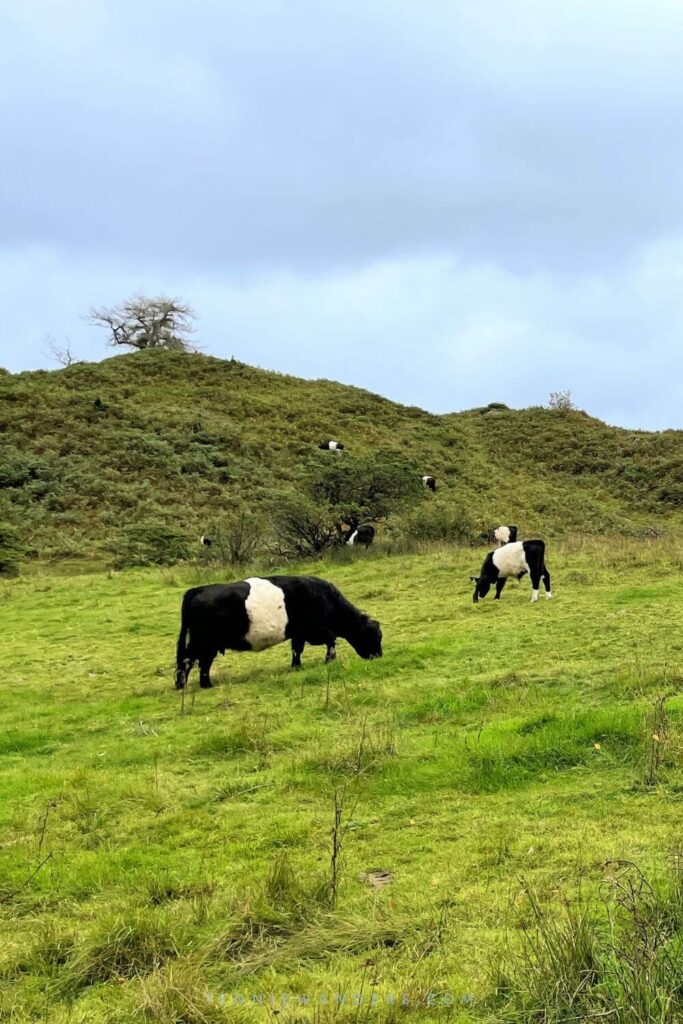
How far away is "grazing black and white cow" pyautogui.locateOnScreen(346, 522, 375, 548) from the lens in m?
27.1

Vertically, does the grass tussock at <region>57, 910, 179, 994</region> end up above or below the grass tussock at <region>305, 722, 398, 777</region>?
below

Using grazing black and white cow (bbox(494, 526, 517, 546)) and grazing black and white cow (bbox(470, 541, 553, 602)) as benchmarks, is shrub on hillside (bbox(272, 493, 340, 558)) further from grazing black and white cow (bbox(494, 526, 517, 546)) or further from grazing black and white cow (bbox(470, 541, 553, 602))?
grazing black and white cow (bbox(470, 541, 553, 602))

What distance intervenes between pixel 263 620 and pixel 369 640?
73.7 inches

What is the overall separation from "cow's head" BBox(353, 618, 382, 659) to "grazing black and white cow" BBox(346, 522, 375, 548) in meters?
13.8

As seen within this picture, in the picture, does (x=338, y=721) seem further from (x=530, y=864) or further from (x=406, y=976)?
(x=406, y=976)

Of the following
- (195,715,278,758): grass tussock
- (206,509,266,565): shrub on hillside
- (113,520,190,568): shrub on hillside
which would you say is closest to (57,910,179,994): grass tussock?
(195,715,278,758): grass tussock

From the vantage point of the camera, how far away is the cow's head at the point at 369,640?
42.3 ft

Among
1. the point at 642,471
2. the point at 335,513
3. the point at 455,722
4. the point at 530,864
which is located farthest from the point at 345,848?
the point at 642,471

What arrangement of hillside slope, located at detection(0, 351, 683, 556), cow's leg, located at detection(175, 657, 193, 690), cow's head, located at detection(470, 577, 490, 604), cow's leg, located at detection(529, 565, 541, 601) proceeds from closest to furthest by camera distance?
cow's leg, located at detection(175, 657, 193, 690)
cow's leg, located at detection(529, 565, 541, 601)
cow's head, located at detection(470, 577, 490, 604)
hillside slope, located at detection(0, 351, 683, 556)

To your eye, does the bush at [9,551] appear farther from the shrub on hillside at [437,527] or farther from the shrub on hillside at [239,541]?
the shrub on hillside at [437,527]

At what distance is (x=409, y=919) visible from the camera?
4.56 metres

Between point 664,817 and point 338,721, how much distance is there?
13.9 feet

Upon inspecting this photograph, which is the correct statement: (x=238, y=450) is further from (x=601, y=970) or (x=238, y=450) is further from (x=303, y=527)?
(x=601, y=970)

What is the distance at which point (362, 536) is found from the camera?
2723cm
